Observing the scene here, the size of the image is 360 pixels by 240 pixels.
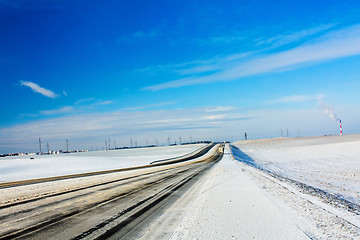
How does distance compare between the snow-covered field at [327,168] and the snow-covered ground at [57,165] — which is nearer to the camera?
the snow-covered field at [327,168]

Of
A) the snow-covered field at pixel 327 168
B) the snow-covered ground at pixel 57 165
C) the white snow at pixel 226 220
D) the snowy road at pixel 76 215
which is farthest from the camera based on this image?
the snow-covered ground at pixel 57 165

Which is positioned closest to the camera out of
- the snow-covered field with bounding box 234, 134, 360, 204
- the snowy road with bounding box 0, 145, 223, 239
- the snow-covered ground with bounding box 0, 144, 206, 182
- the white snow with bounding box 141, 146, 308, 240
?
the white snow with bounding box 141, 146, 308, 240

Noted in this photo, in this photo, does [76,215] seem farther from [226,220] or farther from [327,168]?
[327,168]

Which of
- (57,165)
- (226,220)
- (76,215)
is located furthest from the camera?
(57,165)

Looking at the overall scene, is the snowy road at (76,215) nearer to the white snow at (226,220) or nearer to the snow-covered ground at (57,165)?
the white snow at (226,220)

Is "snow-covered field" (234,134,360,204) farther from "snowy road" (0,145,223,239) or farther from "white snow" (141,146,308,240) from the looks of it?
"snowy road" (0,145,223,239)

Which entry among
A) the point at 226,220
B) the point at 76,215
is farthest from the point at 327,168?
the point at 76,215

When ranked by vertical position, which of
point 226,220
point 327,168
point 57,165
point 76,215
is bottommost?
point 327,168

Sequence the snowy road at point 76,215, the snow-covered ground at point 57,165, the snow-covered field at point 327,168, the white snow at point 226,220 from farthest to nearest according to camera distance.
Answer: the snow-covered ground at point 57,165
the snow-covered field at point 327,168
the snowy road at point 76,215
the white snow at point 226,220

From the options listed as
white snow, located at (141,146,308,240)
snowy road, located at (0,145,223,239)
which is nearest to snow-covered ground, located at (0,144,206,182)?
snowy road, located at (0,145,223,239)

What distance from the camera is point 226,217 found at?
7.57 m

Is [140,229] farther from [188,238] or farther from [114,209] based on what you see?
[114,209]

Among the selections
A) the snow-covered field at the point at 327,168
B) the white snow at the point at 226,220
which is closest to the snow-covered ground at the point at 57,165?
the snow-covered field at the point at 327,168

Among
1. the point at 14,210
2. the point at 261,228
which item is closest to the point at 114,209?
the point at 14,210
